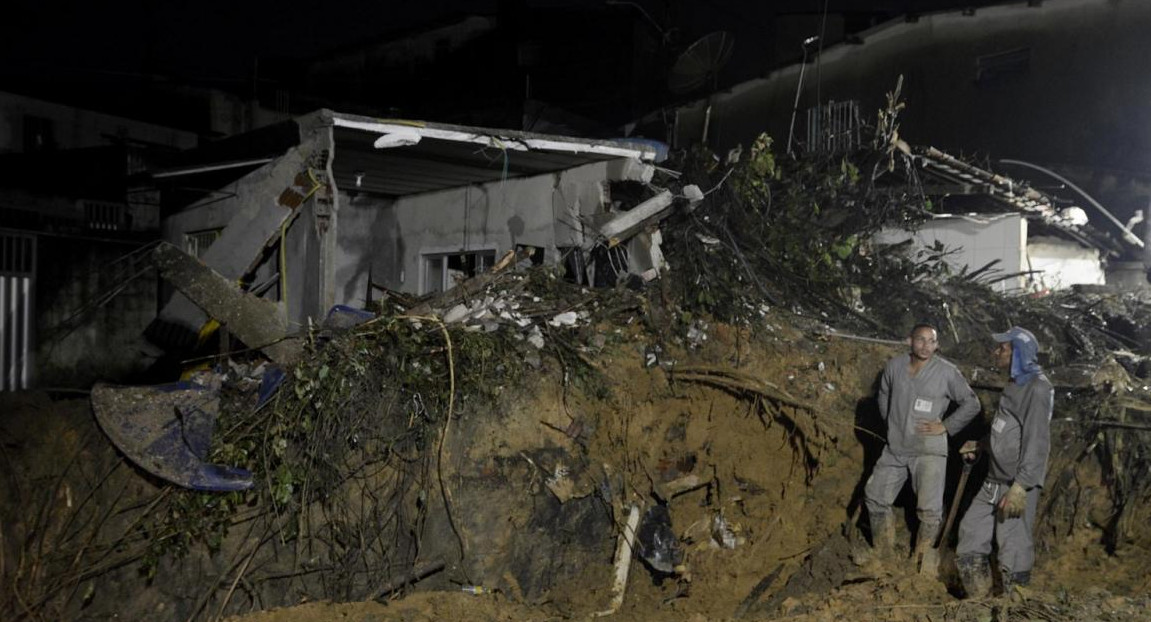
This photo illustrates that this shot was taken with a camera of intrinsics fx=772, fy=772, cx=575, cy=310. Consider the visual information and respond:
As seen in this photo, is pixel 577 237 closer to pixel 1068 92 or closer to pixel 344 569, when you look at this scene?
pixel 344 569

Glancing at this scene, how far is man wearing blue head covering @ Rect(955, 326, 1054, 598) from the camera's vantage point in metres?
5.82

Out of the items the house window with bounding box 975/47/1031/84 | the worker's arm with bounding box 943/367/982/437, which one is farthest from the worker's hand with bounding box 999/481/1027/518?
the house window with bounding box 975/47/1031/84

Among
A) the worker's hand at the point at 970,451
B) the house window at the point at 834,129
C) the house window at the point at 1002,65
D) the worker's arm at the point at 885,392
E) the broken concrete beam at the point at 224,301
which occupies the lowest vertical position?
the worker's hand at the point at 970,451

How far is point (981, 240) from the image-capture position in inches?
476

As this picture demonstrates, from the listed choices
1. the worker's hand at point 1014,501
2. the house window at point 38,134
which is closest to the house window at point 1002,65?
the worker's hand at point 1014,501

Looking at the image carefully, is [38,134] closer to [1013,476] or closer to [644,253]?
[644,253]

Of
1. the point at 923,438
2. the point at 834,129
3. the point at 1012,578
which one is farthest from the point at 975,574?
the point at 834,129

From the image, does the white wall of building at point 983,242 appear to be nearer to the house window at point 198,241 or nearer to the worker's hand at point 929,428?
the worker's hand at point 929,428

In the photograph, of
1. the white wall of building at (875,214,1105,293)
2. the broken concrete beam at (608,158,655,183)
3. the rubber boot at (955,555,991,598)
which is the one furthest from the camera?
the white wall of building at (875,214,1105,293)

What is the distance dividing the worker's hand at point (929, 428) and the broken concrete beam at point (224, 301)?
5.35 m

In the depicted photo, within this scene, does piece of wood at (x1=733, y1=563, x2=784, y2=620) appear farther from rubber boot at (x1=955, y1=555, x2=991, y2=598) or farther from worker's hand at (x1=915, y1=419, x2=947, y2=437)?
worker's hand at (x1=915, y1=419, x2=947, y2=437)

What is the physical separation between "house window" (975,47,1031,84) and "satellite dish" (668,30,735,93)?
6.47 m

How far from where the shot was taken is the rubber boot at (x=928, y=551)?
635 cm

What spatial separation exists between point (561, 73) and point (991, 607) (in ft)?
73.5
